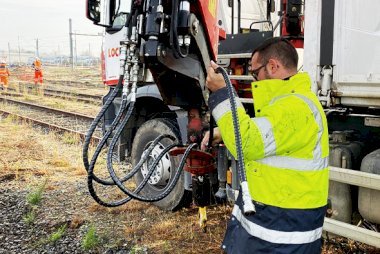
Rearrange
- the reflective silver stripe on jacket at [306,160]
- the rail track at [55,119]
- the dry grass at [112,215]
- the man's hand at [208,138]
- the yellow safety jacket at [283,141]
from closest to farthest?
the yellow safety jacket at [283,141] → the reflective silver stripe on jacket at [306,160] → the man's hand at [208,138] → the dry grass at [112,215] → the rail track at [55,119]

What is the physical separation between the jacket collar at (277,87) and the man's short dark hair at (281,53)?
0.25 ft

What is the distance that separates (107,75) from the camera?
5086 millimetres

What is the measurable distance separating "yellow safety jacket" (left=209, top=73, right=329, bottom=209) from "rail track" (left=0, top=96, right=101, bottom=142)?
650 centimetres

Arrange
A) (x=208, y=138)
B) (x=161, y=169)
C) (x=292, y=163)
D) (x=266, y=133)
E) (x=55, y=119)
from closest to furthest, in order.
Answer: (x=266, y=133)
(x=292, y=163)
(x=208, y=138)
(x=161, y=169)
(x=55, y=119)

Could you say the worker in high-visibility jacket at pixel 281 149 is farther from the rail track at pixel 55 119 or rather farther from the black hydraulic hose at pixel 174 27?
the rail track at pixel 55 119

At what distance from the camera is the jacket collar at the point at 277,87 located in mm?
2154

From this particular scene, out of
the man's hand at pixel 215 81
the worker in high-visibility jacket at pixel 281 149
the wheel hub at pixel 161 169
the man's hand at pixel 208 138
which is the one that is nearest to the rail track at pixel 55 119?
the wheel hub at pixel 161 169

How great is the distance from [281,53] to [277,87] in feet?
0.59

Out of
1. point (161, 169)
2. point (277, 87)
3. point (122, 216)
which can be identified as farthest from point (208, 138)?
point (122, 216)

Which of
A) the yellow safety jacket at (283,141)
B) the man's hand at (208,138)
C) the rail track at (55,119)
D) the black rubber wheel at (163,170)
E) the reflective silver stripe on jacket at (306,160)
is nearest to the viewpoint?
the yellow safety jacket at (283,141)

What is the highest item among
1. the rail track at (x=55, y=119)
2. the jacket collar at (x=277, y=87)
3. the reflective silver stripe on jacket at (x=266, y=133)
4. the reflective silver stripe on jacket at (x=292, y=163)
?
the jacket collar at (x=277, y=87)

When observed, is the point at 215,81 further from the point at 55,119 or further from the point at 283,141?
the point at 55,119

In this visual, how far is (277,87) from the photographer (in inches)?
85.8

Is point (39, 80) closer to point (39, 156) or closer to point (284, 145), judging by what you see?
point (39, 156)
